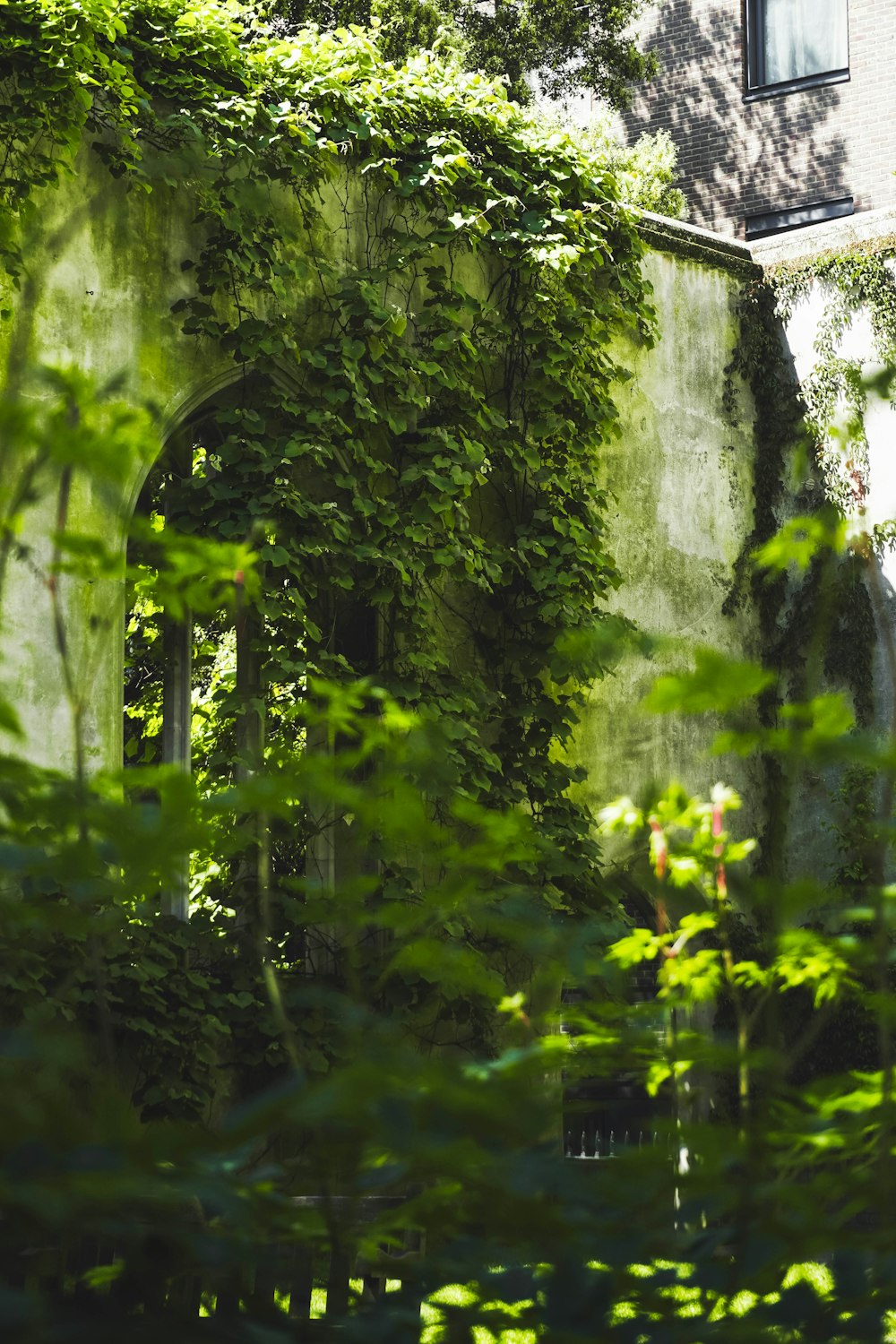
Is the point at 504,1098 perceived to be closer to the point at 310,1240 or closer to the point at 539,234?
the point at 310,1240

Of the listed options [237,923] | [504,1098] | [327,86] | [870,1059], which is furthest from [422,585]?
[504,1098]

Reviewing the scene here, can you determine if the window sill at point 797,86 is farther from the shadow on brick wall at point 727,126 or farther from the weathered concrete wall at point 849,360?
the weathered concrete wall at point 849,360

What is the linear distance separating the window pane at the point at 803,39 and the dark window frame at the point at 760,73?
3 centimetres

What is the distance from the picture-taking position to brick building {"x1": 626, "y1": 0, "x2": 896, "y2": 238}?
14.8m

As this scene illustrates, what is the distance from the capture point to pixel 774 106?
50.5ft

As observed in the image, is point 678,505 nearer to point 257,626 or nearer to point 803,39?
point 257,626

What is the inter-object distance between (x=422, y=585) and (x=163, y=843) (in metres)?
5.75

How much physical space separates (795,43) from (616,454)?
8607mm

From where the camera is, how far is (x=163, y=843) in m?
1.33

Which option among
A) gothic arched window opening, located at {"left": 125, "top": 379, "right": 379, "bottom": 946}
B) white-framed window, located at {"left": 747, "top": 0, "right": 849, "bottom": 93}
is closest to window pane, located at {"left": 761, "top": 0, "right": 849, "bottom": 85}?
white-framed window, located at {"left": 747, "top": 0, "right": 849, "bottom": 93}

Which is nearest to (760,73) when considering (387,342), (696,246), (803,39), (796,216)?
(803,39)

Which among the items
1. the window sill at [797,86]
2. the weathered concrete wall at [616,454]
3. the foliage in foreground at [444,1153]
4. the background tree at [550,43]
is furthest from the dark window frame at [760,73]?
the foliage in foreground at [444,1153]

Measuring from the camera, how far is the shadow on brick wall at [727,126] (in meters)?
15.2

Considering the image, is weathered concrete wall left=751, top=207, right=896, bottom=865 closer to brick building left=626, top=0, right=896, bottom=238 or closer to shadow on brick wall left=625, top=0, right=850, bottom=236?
brick building left=626, top=0, right=896, bottom=238
